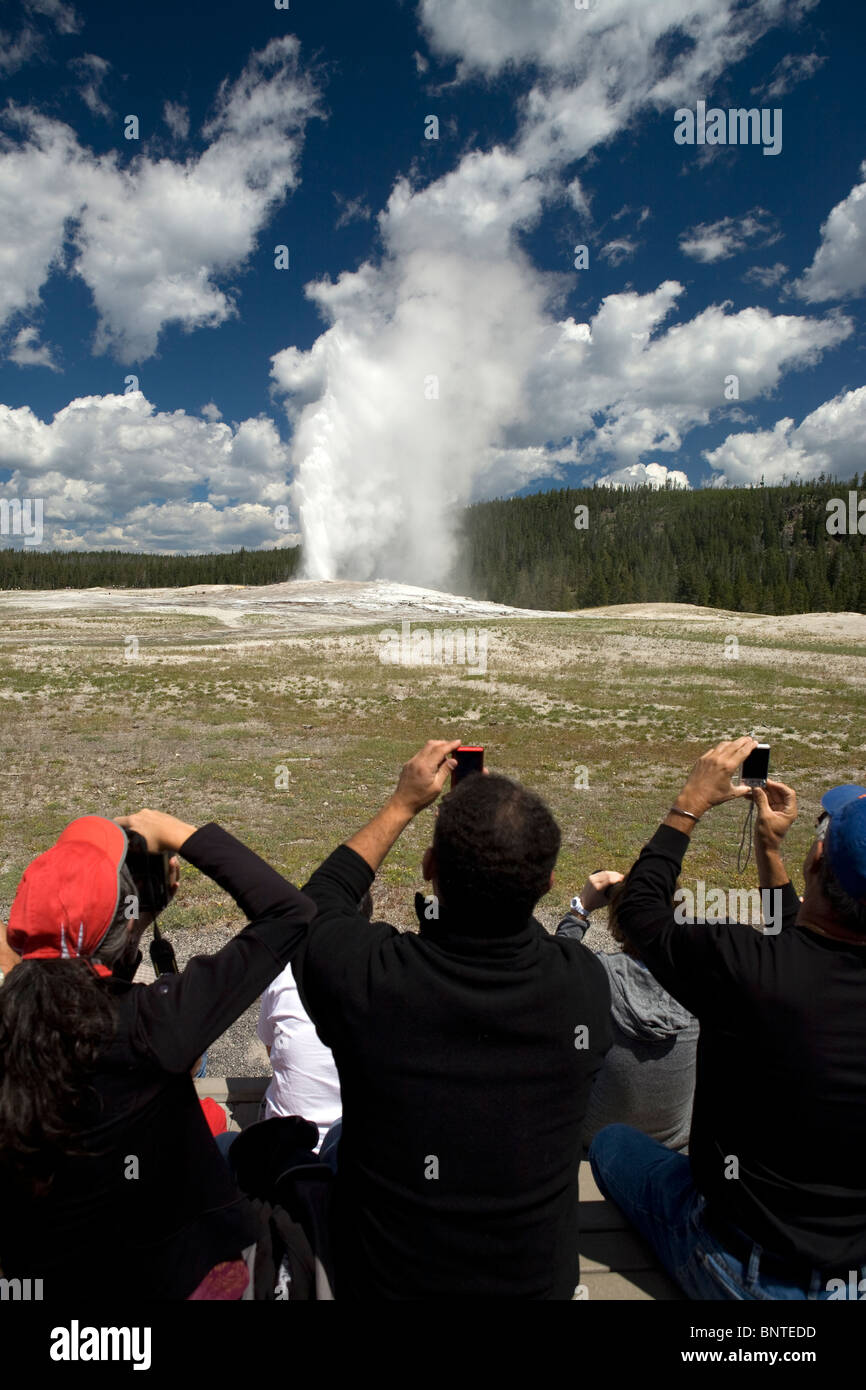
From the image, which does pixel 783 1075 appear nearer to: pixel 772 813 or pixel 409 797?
pixel 772 813

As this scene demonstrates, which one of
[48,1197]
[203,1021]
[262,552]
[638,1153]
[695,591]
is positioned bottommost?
[638,1153]

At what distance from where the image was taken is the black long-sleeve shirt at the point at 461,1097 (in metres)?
1.57

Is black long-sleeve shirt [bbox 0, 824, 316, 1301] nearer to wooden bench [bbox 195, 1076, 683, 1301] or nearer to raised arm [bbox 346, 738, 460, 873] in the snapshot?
raised arm [bbox 346, 738, 460, 873]

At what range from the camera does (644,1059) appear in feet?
9.07

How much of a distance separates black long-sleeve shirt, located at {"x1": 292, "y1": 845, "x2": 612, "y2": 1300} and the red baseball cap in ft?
1.76

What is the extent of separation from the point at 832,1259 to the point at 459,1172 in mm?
1034

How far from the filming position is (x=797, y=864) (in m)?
7.78

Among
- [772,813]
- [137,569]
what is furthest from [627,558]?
[772,813]

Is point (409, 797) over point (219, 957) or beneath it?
over

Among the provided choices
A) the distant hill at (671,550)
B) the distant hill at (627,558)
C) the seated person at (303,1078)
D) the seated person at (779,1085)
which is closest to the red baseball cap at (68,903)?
the seated person at (303,1078)

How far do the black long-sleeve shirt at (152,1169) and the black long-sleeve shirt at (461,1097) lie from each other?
0.27 metres

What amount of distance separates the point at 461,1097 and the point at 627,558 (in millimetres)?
116131
